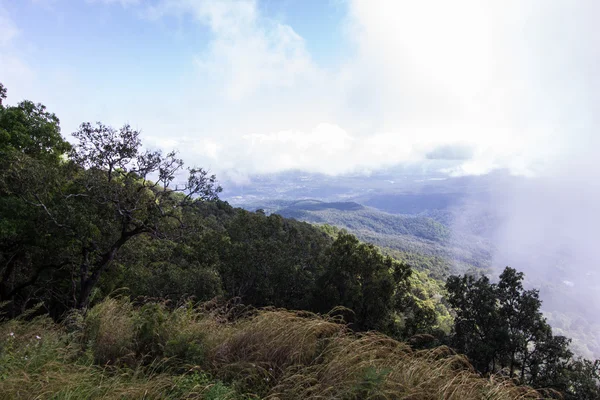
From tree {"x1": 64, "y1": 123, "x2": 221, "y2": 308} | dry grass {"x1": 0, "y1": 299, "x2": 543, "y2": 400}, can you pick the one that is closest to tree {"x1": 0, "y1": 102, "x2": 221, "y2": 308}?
tree {"x1": 64, "y1": 123, "x2": 221, "y2": 308}

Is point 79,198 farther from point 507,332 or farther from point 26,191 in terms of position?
point 507,332

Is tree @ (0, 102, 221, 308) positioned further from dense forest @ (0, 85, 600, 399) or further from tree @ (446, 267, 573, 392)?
tree @ (446, 267, 573, 392)

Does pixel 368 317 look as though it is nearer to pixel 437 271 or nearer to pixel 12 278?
pixel 12 278

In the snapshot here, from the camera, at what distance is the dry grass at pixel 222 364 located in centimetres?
294

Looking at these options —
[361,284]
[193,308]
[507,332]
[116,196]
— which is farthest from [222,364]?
[507,332]

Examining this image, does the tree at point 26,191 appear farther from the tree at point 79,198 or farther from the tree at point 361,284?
the tree at point 361,284

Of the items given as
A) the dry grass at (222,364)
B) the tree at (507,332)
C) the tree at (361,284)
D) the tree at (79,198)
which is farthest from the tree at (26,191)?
the tree at (507,332)

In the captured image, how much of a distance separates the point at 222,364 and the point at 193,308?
10.2ft

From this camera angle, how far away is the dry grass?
9.64 ft

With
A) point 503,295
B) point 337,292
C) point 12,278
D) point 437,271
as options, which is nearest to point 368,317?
point 337,292

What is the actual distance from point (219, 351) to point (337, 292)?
546 inches

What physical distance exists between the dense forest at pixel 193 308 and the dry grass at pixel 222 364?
0.9 inches

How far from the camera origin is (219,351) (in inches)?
153

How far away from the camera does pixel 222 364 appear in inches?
145
